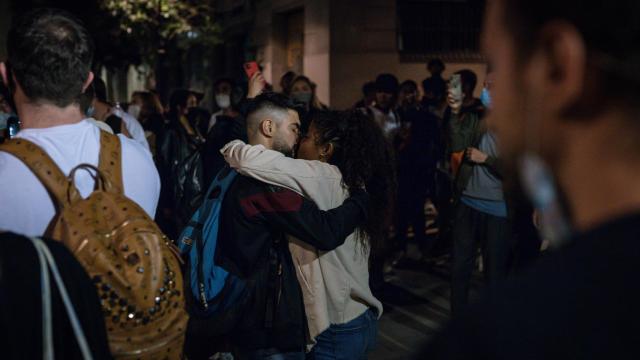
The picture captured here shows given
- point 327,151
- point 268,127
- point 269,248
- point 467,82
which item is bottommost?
point 269,248

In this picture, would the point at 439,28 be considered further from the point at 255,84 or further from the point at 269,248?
the point at 269,248

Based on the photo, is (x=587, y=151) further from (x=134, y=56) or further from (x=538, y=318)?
(x=134, y=56)

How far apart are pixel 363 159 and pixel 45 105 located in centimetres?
211

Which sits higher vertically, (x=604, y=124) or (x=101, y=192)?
(x=604, y=124)

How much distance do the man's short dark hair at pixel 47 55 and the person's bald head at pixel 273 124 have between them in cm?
162

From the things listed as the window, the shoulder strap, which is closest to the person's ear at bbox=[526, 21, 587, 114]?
the shoulder strap

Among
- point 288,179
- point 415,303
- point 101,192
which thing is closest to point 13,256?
point 101,192

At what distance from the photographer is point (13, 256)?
162 centimetres

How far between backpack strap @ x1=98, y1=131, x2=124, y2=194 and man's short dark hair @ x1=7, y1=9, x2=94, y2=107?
0.57 feet

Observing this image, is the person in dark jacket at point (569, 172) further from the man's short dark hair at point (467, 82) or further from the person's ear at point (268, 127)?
the man's short dark hair at point (467, 82)

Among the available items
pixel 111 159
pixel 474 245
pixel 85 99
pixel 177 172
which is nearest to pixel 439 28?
pixel 177 172

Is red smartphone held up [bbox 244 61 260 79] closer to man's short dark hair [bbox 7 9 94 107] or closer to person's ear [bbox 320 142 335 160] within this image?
person's ear [bbox 320 142 335 160]

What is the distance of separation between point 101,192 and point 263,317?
167cm

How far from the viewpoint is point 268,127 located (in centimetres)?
378
